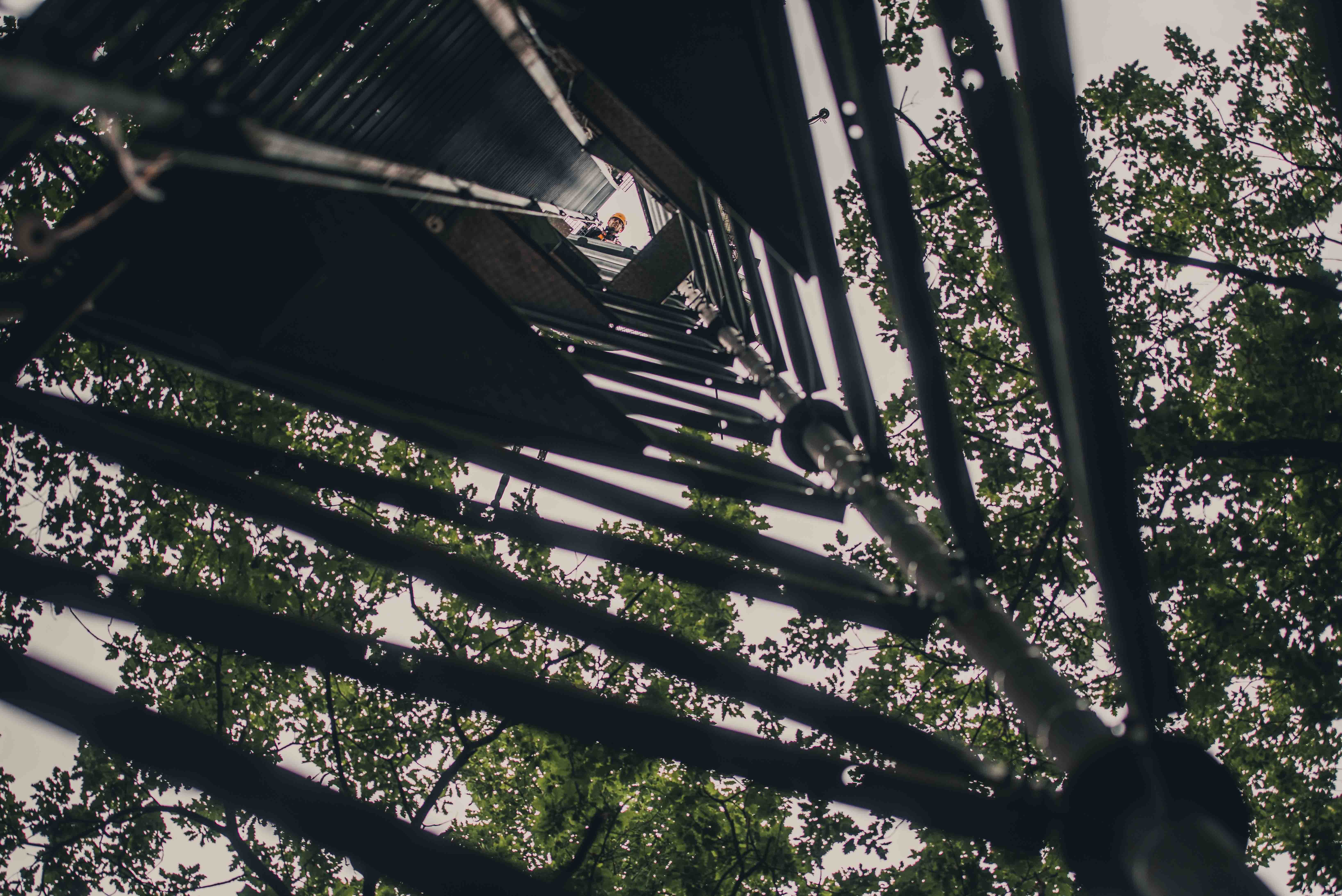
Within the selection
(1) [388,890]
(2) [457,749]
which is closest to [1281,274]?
(2) [457,749]

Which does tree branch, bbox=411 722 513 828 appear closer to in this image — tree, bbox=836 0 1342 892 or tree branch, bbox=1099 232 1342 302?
tree, bbox=836 0 1342 892

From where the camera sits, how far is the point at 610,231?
27641 mm

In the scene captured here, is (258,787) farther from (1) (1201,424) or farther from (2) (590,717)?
(1) (1201,424)

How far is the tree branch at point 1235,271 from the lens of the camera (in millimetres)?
6793

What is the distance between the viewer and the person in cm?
2252

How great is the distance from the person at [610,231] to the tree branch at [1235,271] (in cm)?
1487

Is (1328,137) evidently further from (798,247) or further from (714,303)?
(798,247)

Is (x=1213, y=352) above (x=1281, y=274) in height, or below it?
below

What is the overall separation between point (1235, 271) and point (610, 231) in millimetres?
22723

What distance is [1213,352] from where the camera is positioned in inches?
309

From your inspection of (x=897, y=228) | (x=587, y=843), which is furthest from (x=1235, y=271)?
(x=587, y=843)

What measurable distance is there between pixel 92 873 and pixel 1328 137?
16161 millimetres

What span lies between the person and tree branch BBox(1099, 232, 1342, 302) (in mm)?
14874

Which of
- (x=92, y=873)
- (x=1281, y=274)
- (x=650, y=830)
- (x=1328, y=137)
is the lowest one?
(x=92, y=873)
